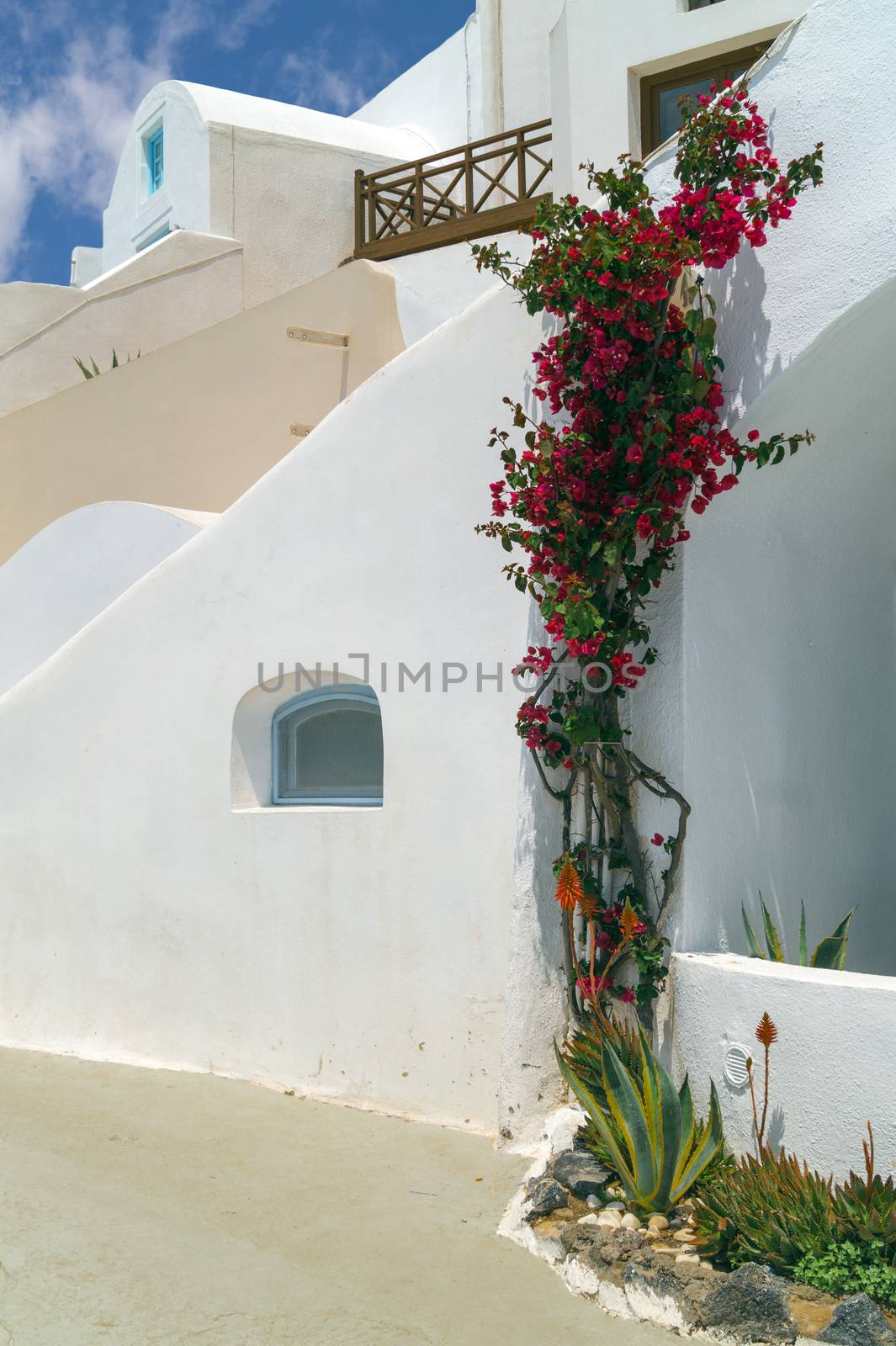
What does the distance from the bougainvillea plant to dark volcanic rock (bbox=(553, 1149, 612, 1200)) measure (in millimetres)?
591

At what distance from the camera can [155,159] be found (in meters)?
15.5

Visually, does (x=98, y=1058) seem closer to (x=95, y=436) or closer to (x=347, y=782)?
(x=347, y=782)

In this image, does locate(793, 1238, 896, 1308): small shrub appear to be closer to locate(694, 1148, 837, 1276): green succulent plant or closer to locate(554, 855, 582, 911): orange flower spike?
locate(694, 1148, 837, 1276): green succulent plant

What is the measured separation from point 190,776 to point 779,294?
12.8ft

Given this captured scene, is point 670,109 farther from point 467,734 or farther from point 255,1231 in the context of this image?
point 255,1231

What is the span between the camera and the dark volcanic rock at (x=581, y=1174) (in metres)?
4.59

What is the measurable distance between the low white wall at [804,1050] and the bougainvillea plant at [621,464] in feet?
1.26

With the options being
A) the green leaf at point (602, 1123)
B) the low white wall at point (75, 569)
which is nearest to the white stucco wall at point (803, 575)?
the green leaf at point (602, 1123)

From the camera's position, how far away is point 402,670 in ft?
19.7

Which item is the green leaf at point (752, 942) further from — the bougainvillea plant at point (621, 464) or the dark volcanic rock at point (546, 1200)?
the dark volcanic rock at point (546, 1200)

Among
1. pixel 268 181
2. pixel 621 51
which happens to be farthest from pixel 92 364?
pixel 621 51

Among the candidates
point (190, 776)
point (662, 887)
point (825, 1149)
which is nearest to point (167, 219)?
point (190, 776)

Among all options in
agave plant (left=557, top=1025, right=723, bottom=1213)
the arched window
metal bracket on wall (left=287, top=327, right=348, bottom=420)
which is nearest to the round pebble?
agave plant (left=557, top=1025, right=723, bottom=1213)

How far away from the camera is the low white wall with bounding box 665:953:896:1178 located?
4.11 metres
